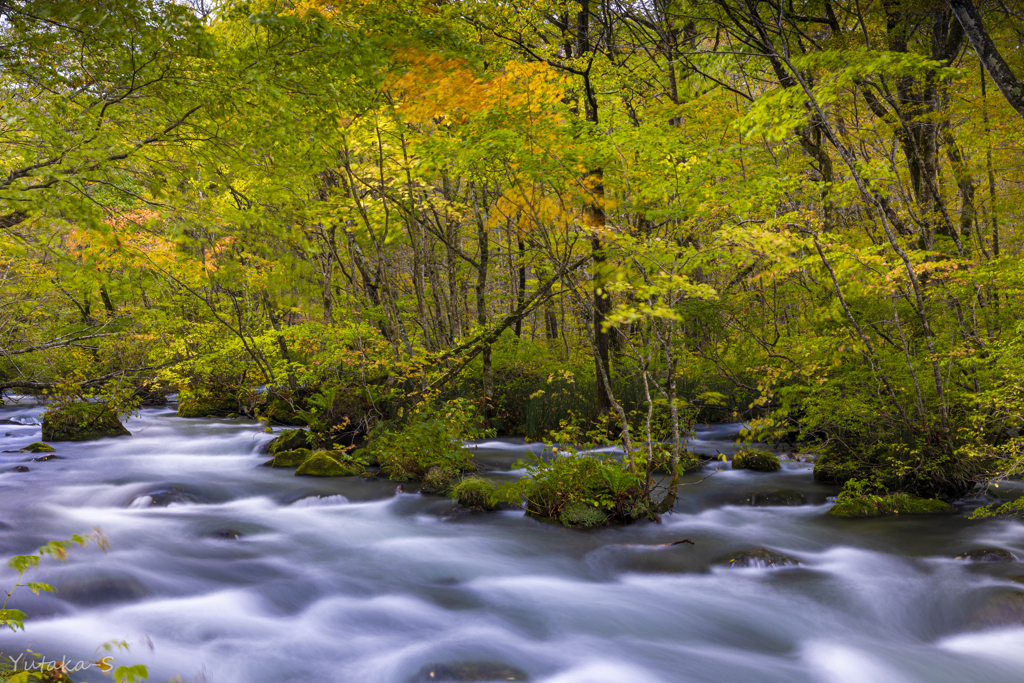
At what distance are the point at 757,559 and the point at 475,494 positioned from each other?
3371 millimetres

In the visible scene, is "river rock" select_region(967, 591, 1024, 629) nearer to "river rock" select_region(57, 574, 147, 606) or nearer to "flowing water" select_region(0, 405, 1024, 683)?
"flowing water" select_region(0, 405, 1024, 683)

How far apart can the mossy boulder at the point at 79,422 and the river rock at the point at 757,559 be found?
1173 cm

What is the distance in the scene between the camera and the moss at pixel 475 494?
7.21 metres

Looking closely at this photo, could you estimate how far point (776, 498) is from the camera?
24.4 feet

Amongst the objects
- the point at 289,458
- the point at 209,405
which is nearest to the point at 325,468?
the point at 289,458

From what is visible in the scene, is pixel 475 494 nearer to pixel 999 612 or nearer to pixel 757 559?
pixel 757 559

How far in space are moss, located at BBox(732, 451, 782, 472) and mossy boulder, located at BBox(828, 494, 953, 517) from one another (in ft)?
6.11

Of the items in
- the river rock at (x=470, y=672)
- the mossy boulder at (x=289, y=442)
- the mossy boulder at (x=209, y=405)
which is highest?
the mossy boulder at (x=209, y=405)

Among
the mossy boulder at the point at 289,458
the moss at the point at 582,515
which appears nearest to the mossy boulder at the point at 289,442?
the mossy boulder at the point at 289,458

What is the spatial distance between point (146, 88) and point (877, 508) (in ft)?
29.7

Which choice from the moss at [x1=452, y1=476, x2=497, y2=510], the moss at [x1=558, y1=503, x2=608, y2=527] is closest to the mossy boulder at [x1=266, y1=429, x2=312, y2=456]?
the moss at [x1=452, y1=476, x2=497, y2=510]

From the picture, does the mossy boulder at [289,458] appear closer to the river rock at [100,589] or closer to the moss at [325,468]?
the moss at [325,468]

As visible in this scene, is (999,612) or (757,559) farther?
(757,559)

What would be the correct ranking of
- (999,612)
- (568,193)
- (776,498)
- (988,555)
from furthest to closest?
(568,193)
(776,498)
(988,555)
(999,612)
